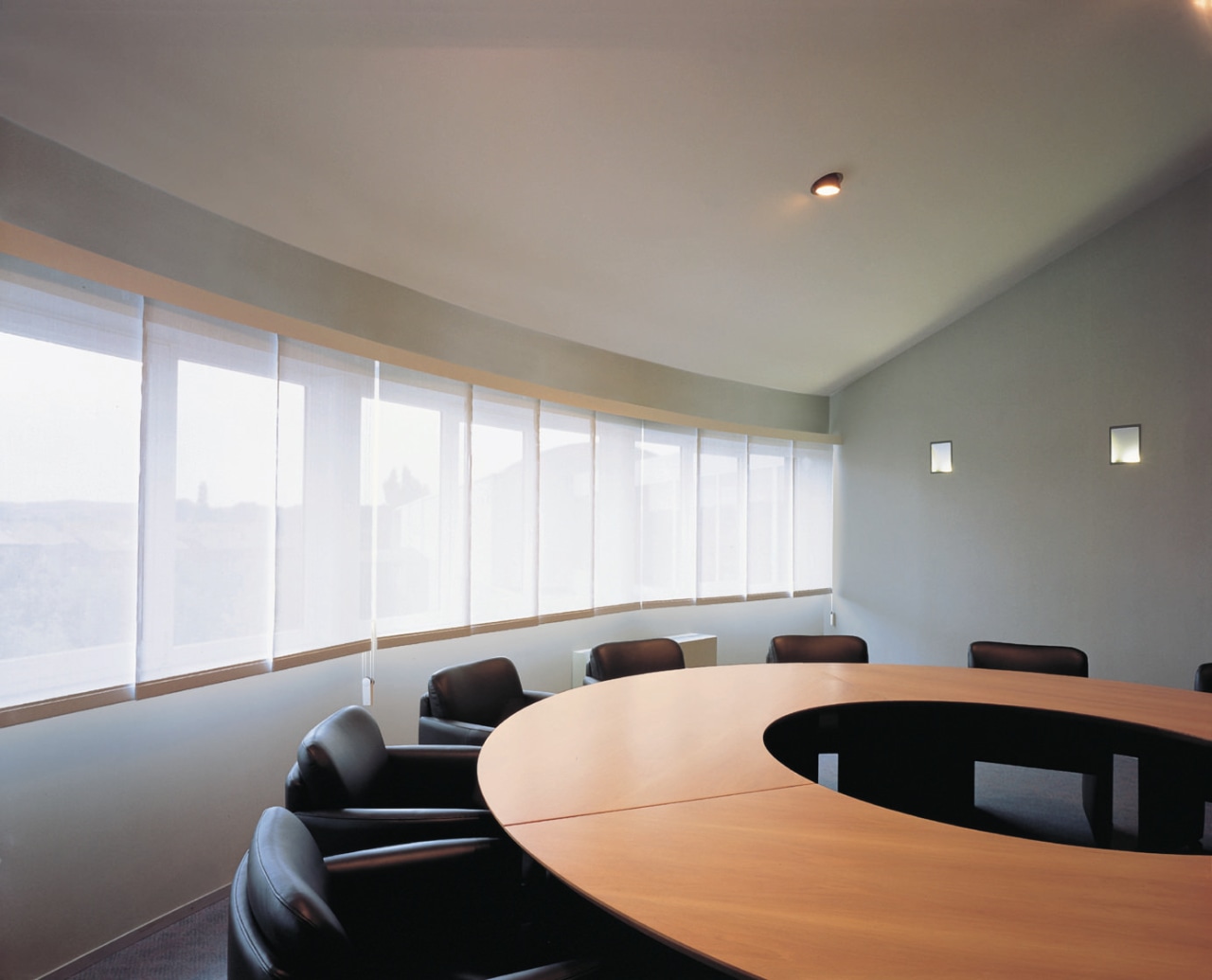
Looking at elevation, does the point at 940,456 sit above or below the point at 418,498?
above

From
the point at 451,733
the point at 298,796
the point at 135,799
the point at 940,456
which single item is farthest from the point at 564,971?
the point at 940,456

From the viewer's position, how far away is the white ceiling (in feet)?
7.13

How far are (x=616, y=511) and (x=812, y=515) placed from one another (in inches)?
95.5

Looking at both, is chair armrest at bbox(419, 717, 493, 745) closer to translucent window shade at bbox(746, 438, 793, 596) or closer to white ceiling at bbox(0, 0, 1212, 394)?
white ceiling at bbox(0, 0, 1212, 394)

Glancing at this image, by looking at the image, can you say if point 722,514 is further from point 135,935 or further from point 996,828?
point 135,935

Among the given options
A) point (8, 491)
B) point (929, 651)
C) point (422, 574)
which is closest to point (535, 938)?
point (8, 491)

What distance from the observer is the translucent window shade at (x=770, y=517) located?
20.0ft

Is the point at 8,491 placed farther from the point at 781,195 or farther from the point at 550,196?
the point at 781,195

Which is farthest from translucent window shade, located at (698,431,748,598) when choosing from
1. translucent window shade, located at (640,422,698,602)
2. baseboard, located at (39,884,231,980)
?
baseboard, located at (39,884,231,980)

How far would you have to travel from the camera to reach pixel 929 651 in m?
5.75

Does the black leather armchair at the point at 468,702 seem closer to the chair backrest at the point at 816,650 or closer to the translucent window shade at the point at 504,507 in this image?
the translucent window shade at the point at 504,507

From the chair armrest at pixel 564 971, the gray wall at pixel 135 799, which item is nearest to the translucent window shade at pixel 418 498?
the gray wall at pixel 135 799

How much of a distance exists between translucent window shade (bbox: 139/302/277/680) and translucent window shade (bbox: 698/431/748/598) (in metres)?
3.53

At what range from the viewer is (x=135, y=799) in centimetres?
244
